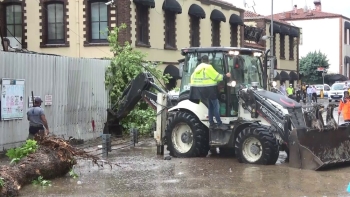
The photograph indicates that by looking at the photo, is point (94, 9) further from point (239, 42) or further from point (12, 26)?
point (239, 42)

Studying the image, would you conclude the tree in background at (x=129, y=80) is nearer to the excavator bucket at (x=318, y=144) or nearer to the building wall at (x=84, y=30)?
the building wall at (x=84, y=30)

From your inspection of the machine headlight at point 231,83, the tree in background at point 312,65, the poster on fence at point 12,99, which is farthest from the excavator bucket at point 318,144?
the tree in background at point 312,65

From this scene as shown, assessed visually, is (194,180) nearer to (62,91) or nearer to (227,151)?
(227,151)

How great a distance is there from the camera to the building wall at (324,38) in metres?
68.3

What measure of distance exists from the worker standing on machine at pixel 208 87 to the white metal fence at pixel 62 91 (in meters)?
5.15

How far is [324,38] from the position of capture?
227ft

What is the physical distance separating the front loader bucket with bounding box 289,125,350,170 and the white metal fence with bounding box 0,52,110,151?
7.66m

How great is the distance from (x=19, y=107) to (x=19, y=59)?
1.30m

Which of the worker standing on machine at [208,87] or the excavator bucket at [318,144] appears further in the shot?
the worker standing on machine at [208,87]

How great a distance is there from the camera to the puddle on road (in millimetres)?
11023

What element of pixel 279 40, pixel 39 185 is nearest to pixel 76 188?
pixel 39 185

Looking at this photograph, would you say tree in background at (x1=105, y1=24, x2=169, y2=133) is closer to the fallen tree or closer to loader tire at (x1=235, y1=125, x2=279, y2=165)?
loader tire at (x1=235, y1=125, x2=279, y2=165)

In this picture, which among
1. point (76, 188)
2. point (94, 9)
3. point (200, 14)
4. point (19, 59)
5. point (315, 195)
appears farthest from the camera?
point (200, 14)

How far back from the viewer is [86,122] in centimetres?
2064
